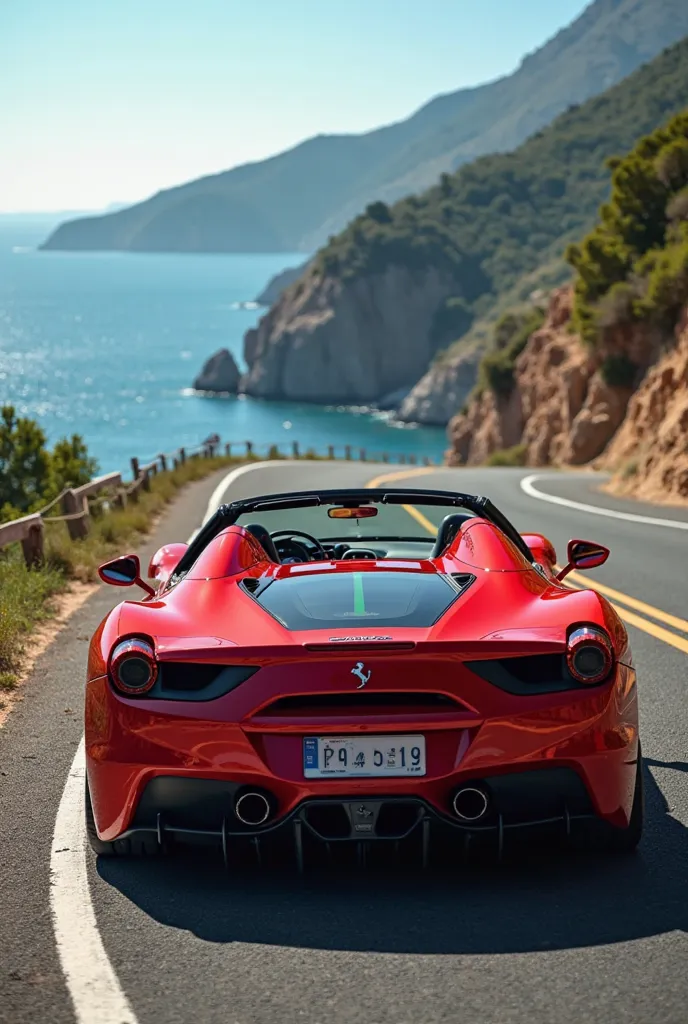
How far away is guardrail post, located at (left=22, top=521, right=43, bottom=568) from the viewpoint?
12.7 m

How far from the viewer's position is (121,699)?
14.4 ft

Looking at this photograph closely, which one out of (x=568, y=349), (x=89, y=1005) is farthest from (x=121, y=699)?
(x=568, y=349)

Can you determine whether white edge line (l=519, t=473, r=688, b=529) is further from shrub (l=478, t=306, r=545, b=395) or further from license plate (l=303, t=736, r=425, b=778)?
shrub (l=478, t=306, r=545, b=395)

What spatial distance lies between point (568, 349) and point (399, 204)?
429 ft

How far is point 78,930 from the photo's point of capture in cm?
408

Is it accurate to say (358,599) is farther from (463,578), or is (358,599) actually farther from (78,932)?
(78,932)

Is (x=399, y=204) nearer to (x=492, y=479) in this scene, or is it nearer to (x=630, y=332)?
(x=630, y=332)

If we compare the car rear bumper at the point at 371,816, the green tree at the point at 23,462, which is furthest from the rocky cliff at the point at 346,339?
the car rear bumper at the point at 371,816

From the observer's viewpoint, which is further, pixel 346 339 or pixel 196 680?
pixel 346 339

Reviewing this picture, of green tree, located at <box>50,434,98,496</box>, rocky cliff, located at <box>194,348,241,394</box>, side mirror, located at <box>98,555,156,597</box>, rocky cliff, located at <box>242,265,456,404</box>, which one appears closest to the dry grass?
side mirror, located at <box>98,555,156,597</box>

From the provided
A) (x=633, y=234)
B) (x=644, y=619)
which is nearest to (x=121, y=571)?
(x=644, y=619)

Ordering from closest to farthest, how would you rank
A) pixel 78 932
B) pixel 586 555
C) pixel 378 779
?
pixel 78 932 → pixel 378 779 → pixel 586 555

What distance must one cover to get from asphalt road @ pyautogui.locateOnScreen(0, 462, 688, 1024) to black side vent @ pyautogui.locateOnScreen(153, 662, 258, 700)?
2.23 feet

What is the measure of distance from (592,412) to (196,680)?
1847 inches
